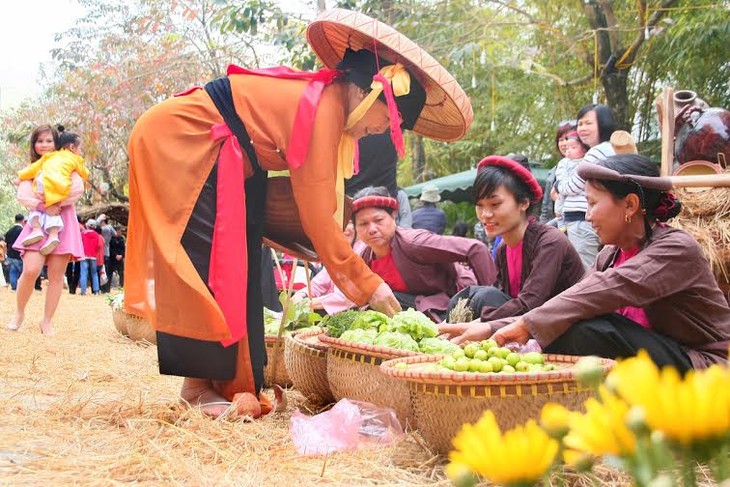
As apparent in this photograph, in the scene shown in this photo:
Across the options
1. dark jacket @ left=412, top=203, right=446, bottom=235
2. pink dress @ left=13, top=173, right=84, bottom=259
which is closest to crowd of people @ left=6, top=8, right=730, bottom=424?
pink dress @ left=13, top=173, right=84, bottom=259

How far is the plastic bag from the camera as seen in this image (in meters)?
2.64

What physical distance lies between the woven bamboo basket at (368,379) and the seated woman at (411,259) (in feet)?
4.89

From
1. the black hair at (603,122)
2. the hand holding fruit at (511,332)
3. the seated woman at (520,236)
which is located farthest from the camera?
the black hair at (603,122)

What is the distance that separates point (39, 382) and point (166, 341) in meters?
1.38

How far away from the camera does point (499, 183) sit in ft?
12.5

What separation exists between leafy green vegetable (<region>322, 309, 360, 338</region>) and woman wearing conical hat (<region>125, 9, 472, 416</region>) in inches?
16.5

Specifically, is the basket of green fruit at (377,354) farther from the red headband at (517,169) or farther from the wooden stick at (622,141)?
the wooden stick at (622,141)

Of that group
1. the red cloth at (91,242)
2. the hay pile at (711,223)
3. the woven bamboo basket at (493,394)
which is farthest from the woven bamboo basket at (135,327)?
the red cloth at (91,242)

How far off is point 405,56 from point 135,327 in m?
4.19

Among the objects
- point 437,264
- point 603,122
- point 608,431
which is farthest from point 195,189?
point 603,122

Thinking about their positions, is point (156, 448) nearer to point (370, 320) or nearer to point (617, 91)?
point (370, 320)

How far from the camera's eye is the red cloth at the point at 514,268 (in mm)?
3924

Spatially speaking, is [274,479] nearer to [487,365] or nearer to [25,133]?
[487,365]

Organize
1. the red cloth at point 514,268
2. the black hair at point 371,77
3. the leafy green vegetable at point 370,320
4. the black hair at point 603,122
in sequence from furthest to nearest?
the black hair at point 603,122 → the red cloth at point 514,268 → the leafy green vegetable at point 370,320 → the black hair at point 371,77
